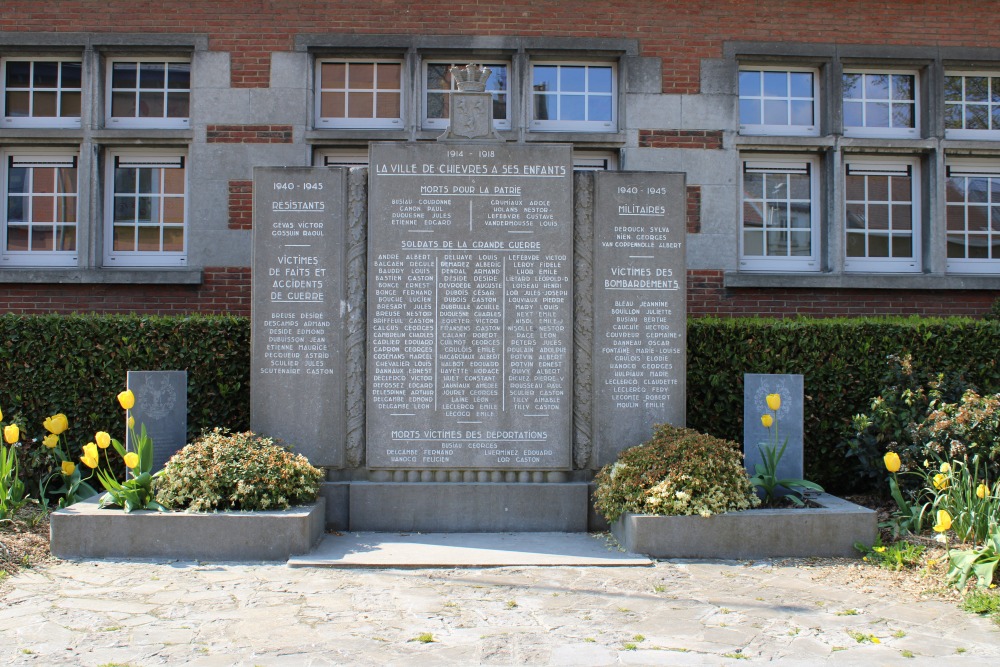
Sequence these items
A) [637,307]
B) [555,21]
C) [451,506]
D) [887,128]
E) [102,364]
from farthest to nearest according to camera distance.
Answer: [887,128], [555,21], [102,364], [637,307], [451,506]

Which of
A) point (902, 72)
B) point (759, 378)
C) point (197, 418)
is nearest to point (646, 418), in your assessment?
point (759, 378)

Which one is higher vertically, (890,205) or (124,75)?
(124,75)

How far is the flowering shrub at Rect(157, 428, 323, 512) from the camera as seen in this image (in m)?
5.89

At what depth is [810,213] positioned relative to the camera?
1003 cm

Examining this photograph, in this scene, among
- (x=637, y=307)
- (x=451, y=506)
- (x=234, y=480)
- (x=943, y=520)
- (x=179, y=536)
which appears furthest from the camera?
(x=637, y=307)

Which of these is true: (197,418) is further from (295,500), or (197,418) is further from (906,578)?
(906,578)

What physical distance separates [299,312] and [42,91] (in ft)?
18.3

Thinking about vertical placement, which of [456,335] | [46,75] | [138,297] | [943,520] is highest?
[46,75]

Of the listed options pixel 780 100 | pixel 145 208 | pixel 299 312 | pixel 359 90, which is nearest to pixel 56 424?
pixel 299 312

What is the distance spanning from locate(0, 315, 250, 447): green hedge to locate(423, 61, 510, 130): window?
377cm

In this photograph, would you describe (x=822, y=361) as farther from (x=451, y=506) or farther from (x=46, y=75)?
(x=46, y=75)

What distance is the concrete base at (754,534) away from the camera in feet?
19.3

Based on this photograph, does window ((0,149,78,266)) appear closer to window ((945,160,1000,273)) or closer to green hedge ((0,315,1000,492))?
green hedge ((0,315,1000,492))

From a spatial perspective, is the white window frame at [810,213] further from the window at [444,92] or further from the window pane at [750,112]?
the window at [444,92]
